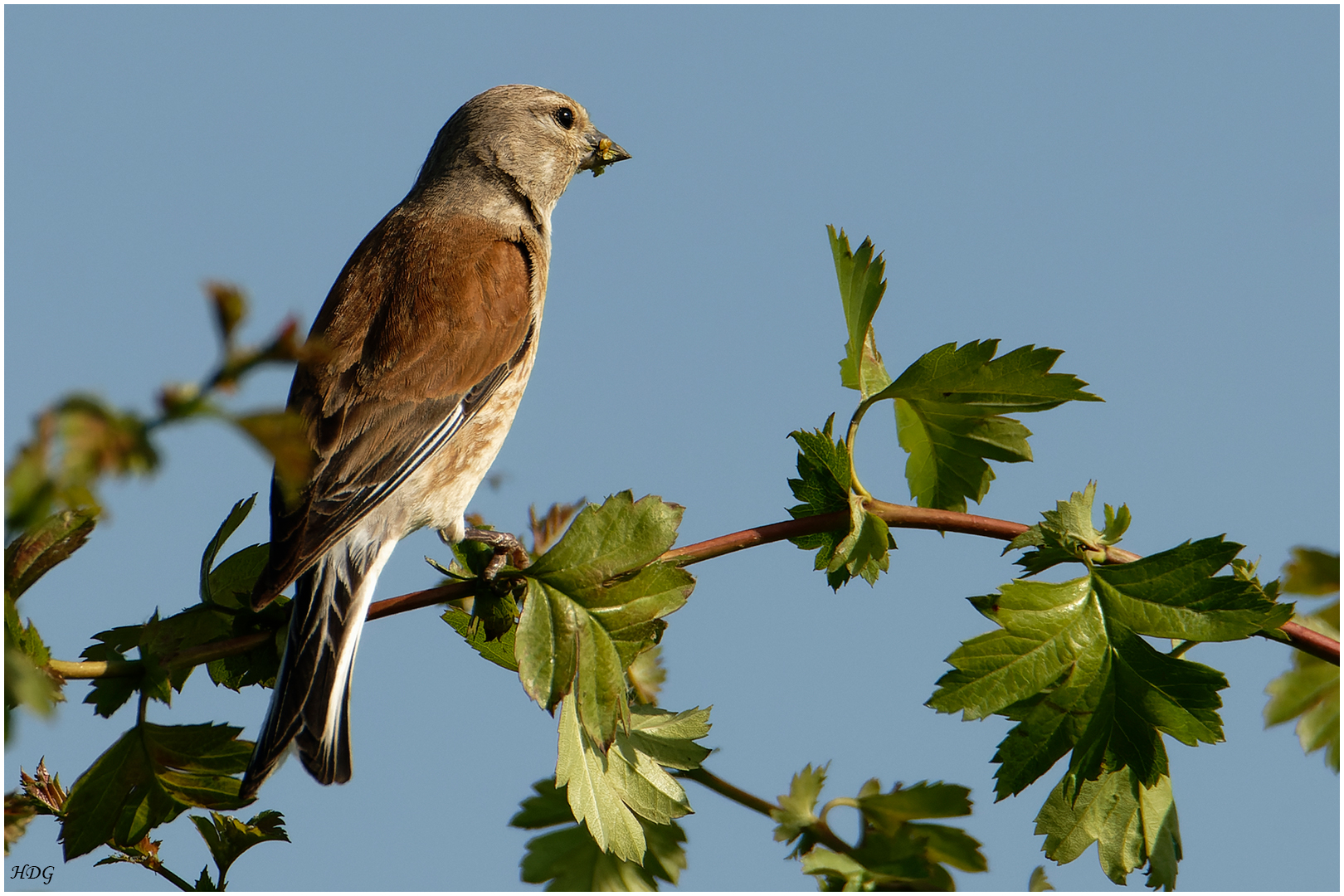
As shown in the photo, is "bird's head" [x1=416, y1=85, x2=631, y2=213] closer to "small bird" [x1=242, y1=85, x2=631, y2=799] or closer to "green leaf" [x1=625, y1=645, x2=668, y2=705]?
"small bird" [x1=242, y1=85, x2=631, y2=799]

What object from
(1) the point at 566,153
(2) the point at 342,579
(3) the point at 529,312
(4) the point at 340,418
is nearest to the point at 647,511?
(2) the point at 342,579

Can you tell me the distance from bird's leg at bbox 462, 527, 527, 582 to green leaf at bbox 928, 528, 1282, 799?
93cm

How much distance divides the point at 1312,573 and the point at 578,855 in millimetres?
1634

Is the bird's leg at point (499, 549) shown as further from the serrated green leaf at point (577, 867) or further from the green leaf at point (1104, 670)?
the green leaf at point (1104, 670)

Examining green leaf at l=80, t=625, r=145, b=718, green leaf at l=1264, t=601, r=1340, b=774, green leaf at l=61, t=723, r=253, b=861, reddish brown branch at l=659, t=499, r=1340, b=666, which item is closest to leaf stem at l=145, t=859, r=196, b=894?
green leaf at l=61, t=723, r=253, b=861

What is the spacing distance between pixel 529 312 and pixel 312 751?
2.13m

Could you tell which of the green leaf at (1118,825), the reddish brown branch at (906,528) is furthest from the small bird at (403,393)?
the green leaf at (1118,825)

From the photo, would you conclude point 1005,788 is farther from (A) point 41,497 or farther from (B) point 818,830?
(A) point 41,497

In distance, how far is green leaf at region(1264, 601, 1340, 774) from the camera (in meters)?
2.47

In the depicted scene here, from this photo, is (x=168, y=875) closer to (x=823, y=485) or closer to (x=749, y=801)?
(x=749, y=801)

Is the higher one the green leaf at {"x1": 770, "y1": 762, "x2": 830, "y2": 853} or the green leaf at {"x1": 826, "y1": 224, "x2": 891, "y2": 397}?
the green leaf at {"x1": 826, "y1": 224, "x2": 891, "y2": 397}

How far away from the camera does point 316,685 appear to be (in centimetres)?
292

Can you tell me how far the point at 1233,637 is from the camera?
2.24 meters

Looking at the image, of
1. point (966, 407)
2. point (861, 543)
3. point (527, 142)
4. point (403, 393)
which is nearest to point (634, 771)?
point (861, 543)
